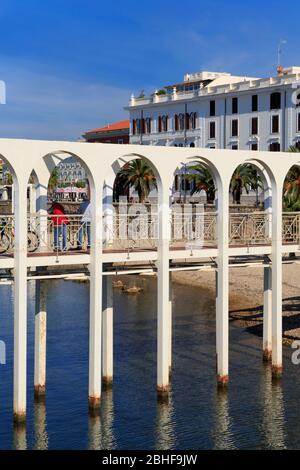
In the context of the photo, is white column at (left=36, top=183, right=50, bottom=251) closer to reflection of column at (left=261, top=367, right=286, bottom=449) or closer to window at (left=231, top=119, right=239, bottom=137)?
reflection of column at (left=261, top=367, right=286, bottom=449)

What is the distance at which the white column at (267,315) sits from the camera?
1072 inches

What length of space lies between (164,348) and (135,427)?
216 cm

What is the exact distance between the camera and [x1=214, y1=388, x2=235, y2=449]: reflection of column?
20922 millimetres

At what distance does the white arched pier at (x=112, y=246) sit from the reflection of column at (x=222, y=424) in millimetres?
493

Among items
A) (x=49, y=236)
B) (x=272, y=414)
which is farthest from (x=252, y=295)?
(x=49, y=236)

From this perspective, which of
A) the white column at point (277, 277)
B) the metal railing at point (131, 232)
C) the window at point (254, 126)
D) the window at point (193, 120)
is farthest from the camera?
the window at point (193, 120)

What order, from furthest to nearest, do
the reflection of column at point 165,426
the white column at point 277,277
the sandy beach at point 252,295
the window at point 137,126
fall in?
the window at point 137,126, the sandy beach at point 252,295, the white column at point 277,277, the reflection of column at point 165,426

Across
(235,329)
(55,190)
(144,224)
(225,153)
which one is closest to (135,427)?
(144,224)

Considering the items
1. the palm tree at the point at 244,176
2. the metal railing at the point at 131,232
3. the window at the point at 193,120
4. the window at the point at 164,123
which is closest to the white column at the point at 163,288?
the metal railing at the point at 131,232

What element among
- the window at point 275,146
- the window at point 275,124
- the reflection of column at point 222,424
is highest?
the window at point 275,124

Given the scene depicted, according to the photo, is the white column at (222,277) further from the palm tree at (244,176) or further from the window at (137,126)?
the window at (137,126)

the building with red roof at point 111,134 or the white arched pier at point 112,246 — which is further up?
the building with red roof at point 111,134

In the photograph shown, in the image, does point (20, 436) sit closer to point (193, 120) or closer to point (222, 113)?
point (222, 113)

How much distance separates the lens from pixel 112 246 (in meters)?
23.2
